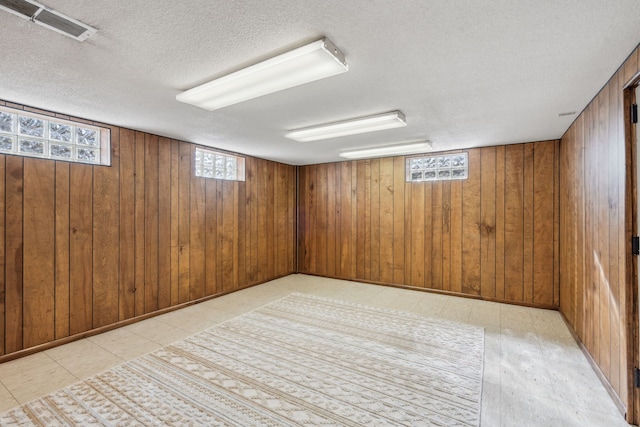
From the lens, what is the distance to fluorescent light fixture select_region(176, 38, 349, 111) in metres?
1.59

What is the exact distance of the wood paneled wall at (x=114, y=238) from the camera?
8.41 ft

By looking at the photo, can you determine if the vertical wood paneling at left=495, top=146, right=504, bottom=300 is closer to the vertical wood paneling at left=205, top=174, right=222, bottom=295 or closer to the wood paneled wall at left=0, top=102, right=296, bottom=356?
the wood paneled wall at left=0, top=102, right=296, bottom=356

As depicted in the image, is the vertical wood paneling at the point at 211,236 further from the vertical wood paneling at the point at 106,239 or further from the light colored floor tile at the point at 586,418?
the light colored floor tile at the point at 586,418

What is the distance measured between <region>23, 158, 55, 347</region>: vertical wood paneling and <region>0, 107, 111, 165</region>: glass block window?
0.46ft

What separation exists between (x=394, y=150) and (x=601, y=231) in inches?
A: 104

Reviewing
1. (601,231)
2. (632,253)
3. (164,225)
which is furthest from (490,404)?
(164,225)

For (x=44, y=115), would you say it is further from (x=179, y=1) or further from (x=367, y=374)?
(x=367, y=374)

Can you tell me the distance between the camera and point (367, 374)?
2.26 metres

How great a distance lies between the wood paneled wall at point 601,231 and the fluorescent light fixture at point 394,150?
5.42ft

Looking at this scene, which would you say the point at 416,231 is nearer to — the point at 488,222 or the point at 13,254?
the point at 488,222

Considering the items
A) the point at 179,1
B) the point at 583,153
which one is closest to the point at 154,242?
the point at 179,1

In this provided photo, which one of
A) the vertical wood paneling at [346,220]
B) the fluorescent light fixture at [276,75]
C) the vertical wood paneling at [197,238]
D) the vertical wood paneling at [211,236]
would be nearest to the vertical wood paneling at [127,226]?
the vertical wood paneling at [197,238]

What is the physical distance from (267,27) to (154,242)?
10.3 ft

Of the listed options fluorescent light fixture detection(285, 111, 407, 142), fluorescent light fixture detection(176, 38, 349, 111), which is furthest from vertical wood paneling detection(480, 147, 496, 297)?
fluorescent light fixture detection(176, 38, 349, 111)
